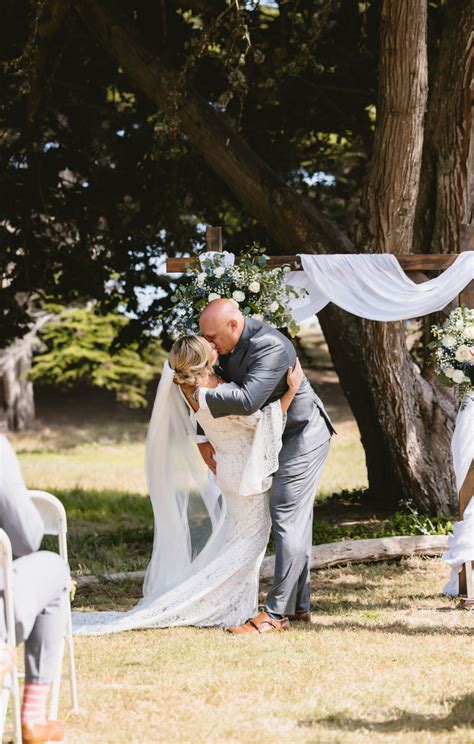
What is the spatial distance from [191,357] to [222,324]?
0.35 m

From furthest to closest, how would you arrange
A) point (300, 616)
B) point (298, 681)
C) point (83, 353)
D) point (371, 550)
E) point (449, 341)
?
point (83, 353) → point (371, 550) → point (449, 341) → point (300, 616) → point (298, 681)

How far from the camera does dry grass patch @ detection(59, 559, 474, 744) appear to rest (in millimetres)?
4199

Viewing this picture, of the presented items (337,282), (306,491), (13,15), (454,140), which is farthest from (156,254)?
(306,491)

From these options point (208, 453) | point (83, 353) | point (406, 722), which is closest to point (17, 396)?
point (83, 353)

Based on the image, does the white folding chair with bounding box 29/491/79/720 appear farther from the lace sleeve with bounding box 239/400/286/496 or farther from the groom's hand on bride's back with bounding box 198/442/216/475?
the groom's hand on bride's back with bounding box 198/442/216/475

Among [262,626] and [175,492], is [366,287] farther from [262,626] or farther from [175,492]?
[262,626]

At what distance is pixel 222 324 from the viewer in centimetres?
633

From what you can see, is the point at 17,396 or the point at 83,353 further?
the point at 17,396

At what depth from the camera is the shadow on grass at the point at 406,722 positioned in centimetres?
419

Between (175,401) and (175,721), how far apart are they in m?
2.81

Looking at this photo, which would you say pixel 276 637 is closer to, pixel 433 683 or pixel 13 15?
pixel 433 683

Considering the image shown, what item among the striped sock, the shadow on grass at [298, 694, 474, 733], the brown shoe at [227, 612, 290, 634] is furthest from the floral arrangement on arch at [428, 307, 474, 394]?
the striped sock

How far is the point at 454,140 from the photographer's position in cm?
938

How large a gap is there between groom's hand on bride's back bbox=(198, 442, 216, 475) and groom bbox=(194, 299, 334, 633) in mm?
498
